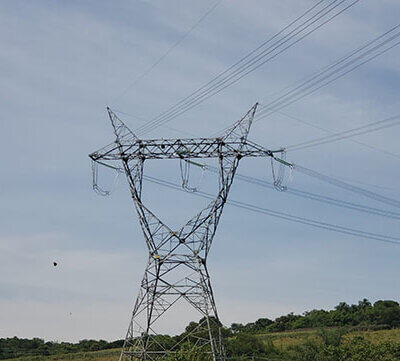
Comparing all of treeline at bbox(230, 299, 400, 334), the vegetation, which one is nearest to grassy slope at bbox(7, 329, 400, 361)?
the vegetation

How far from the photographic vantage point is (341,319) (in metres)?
111

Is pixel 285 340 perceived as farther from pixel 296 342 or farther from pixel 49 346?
pixel 49 346

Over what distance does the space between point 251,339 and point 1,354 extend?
135 ft

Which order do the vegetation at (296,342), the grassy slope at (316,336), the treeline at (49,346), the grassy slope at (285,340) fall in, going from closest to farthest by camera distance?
the vegetation at (296,342) < the grassy slope at (285,340) < the grassy slope at (316,336) < the treeline at (49,346)

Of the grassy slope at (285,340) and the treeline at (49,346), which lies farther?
the treeline at (49,346)

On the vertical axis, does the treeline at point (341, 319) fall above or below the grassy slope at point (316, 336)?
above

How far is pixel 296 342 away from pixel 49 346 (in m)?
48.0

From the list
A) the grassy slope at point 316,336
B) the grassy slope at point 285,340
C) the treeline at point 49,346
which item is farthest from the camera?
the treeline at point 49,346

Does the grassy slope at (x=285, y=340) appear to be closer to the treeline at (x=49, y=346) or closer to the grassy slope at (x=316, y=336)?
the grassy slope at (x=316, y=336)

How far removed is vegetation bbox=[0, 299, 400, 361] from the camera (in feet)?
178

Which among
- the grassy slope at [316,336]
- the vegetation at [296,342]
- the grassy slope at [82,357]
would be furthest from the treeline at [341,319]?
the grassy slope at [82,357]

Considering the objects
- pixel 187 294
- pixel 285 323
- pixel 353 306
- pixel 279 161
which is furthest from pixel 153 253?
pixel 353 306

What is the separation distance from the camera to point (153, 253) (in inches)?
1531

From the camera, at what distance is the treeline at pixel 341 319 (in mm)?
101375
